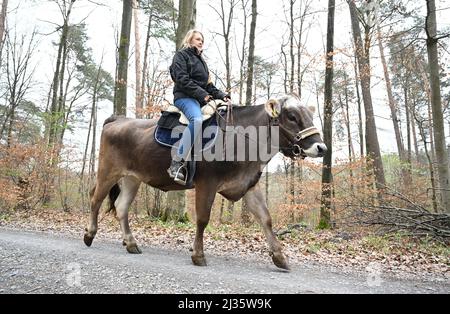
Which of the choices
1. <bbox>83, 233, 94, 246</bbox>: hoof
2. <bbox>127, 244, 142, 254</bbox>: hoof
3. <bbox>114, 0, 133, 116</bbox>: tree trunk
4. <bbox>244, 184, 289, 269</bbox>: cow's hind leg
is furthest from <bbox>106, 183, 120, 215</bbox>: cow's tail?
<bbox>114, 0, 133, 116</bbox>: tree trunk

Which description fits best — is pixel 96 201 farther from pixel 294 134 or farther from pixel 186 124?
pixel 294 134

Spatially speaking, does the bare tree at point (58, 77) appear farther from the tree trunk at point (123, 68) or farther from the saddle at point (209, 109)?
the saddle at point (209, 109)

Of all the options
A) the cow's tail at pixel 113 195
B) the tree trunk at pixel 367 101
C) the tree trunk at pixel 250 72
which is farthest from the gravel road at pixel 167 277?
the tree trunk at pixel 367 101

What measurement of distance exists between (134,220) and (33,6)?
14583 mm

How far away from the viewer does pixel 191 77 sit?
5.29 metres

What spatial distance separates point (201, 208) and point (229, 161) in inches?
29.8

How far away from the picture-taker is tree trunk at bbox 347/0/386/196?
16.3 metres

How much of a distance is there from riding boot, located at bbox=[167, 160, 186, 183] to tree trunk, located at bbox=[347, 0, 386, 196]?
14.0 meters

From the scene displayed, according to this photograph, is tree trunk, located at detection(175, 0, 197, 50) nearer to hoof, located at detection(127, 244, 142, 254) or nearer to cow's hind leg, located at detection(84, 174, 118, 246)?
cow's hind leg, located at detection(84, 174, 118, 246)

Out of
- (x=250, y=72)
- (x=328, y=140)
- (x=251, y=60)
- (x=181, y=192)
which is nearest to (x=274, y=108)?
(x=181, y=192)

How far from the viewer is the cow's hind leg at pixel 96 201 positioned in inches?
237

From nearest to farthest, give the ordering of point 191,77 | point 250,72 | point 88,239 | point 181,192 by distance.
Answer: point 191,77, point 88,239, point 181,192, point 250,72

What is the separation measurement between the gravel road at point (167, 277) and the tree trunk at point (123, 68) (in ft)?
26.0
